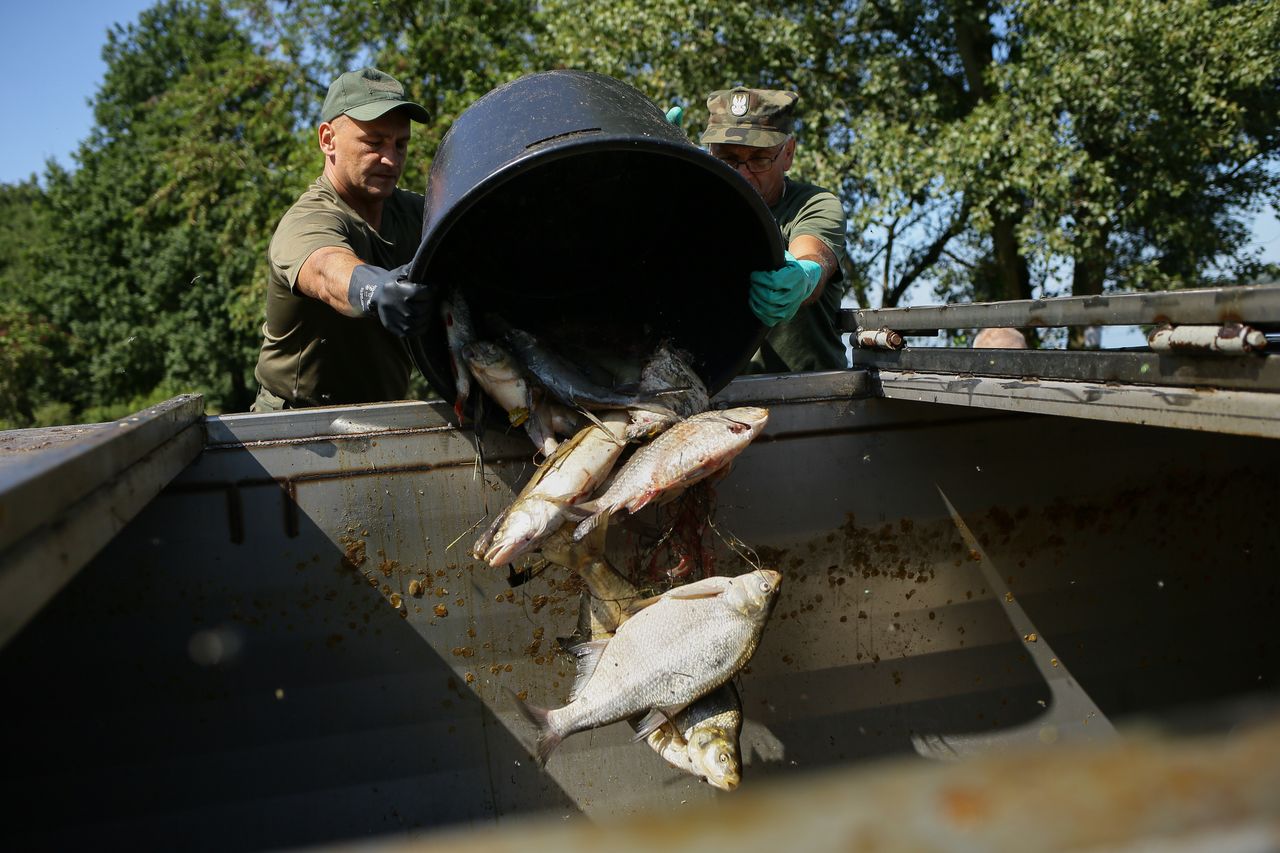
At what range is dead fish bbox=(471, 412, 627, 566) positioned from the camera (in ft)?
8.63

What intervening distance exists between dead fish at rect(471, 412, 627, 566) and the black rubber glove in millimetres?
531

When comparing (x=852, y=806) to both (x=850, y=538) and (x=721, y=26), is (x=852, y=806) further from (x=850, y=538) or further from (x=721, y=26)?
(x=721, y=26)

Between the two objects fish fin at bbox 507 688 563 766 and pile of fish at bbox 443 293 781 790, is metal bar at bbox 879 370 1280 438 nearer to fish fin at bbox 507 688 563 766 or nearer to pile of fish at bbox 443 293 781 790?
pile of fish at bbox 443 293 781 790

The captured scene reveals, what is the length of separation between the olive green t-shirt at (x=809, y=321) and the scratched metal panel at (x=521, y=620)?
1.11 meters

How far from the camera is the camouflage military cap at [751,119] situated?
4.56 metres

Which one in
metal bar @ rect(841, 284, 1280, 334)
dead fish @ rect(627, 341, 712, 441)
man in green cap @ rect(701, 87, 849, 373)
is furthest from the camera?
man in green cap @ rect(701, 87, 849, 373)

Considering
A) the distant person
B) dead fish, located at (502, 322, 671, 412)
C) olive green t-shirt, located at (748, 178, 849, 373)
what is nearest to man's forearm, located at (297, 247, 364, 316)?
dead fish, located at (502, 322, 671, 412)

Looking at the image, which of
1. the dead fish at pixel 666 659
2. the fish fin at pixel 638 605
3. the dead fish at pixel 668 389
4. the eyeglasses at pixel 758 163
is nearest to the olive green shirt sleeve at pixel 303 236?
the dead fish at pixel 668 389

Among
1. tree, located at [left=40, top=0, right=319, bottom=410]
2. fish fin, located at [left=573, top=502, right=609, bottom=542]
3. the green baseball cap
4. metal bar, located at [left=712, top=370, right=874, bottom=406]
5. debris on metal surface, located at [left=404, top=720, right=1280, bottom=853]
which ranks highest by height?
the green baseball cap

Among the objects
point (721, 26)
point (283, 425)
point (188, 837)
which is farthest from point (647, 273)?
point (721, 26)

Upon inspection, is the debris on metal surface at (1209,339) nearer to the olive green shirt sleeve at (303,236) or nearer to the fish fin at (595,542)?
the fish fin at (595,542)

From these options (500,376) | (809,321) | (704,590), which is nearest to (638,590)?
(704,590)

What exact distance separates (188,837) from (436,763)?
0.74m

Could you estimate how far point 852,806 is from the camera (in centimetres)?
63
